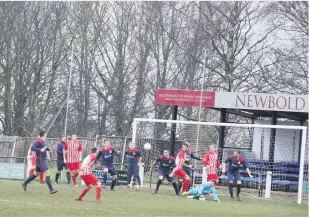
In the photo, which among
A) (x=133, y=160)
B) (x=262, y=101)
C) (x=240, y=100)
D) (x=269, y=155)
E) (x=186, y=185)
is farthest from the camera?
(x=269, y=155)

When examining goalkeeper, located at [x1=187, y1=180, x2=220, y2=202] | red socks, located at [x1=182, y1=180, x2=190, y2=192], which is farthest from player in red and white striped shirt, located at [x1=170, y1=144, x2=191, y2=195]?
goalkeeper, located at [x1=187, y1=180, x2=220, y2=202]

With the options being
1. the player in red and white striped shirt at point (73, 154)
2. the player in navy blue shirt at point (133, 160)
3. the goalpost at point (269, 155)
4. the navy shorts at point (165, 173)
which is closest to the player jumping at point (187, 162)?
the navy shorts at point (165, 173)

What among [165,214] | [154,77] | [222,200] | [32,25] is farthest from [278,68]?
[165,214]

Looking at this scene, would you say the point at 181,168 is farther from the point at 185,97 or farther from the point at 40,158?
the point at 185,97

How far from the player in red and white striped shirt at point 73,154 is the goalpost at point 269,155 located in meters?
2.75

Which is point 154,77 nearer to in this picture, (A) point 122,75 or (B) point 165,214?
(A) point 122,75

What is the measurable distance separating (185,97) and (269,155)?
14.6 ft

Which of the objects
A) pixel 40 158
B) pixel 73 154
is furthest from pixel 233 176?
pixel 40 158

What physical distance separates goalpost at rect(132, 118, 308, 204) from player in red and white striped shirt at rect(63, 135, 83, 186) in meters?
2.75

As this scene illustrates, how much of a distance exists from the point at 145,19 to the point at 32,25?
6.56 metres

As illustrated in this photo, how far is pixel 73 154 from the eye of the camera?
90.2 ft

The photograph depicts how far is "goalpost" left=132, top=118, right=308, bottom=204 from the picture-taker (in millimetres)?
28109

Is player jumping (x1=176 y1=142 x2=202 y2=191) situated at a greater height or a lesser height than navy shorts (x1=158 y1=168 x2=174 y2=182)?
greater

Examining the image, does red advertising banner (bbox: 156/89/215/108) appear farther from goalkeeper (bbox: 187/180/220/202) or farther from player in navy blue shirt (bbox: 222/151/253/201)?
goalkeeper (bbox: 187/180/220/202)
